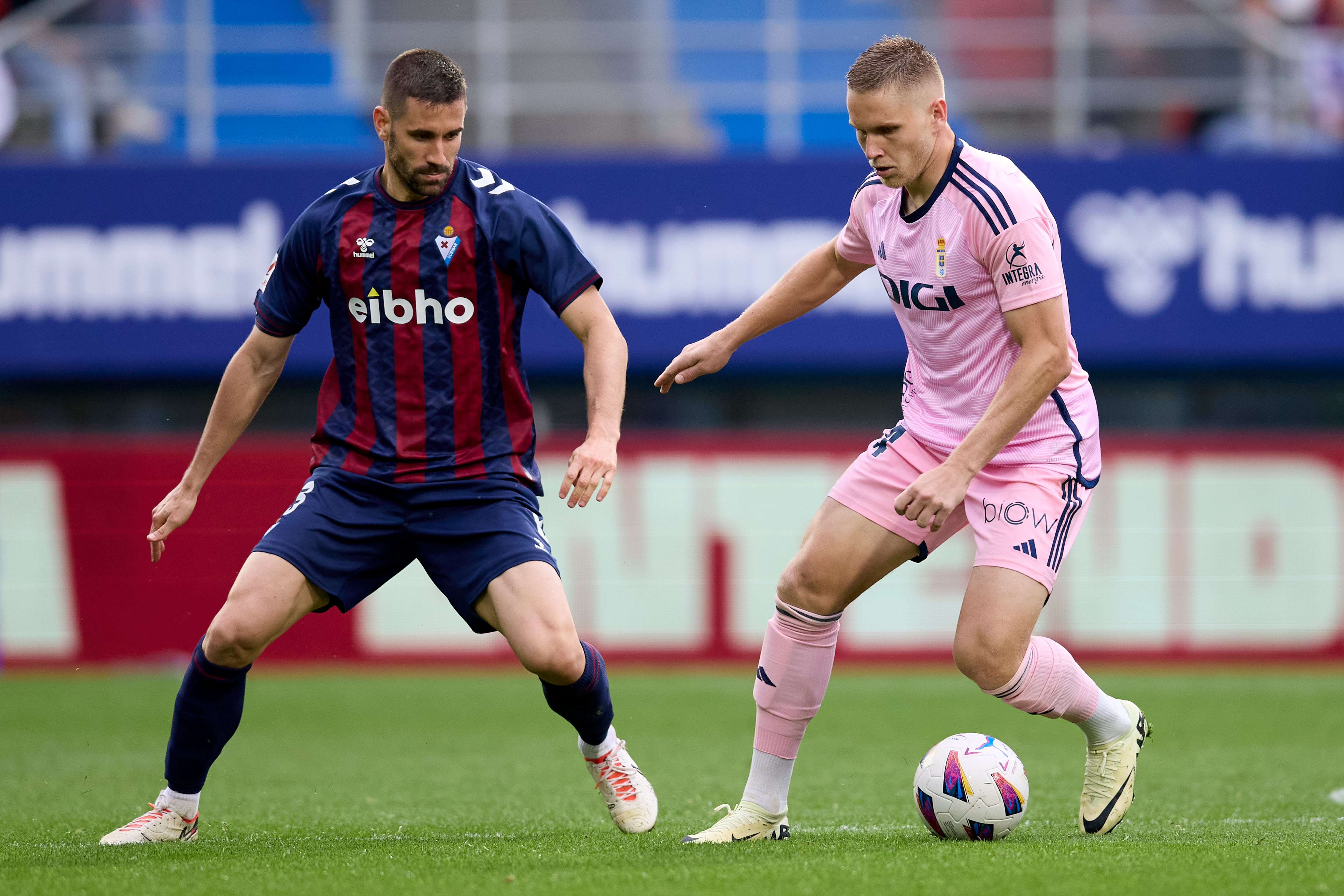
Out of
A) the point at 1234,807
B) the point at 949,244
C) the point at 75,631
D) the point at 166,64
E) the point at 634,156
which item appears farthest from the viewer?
the point at 166,64

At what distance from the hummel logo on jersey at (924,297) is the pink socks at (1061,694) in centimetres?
95

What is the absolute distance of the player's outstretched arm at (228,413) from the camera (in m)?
4.23

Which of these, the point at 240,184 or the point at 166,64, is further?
the point at 166,64

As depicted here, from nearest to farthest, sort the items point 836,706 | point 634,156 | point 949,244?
1. point 949,244
2. point 836,706
3. point 634,156

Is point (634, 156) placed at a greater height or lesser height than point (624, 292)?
greater

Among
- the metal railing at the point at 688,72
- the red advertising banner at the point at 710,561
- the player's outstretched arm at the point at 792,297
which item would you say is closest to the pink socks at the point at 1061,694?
the player's outstretched arm at the point at 792,297

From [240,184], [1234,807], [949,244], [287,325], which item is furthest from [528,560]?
[240,184]

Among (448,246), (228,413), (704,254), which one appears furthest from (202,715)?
(704,254)

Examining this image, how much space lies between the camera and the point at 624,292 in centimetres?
1094

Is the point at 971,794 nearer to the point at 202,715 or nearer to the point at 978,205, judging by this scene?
the point at 978,205

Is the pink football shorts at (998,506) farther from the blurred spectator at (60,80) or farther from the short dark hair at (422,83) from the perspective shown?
the blurred spectator at (60,80)

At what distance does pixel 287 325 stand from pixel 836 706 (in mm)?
5213

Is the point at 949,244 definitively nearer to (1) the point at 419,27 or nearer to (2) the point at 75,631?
(2) the point at 75,631

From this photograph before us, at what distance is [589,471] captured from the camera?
372 centimetres
